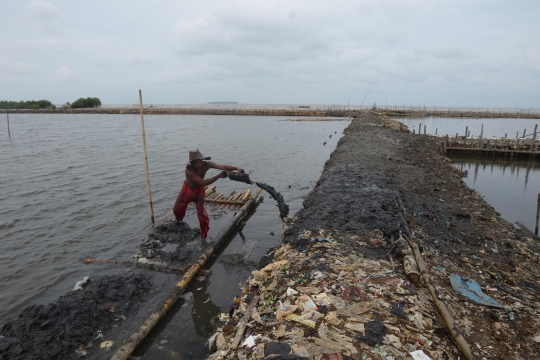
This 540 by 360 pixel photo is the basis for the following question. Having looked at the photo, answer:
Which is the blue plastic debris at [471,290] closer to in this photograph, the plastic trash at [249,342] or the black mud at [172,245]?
the plastic trash at [249,342]

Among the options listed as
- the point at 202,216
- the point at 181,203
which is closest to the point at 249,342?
the point at 202,216

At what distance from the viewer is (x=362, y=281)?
4.74 m

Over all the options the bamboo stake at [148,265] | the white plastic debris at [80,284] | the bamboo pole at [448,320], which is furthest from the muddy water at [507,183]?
the white plastic debris at [80,284]

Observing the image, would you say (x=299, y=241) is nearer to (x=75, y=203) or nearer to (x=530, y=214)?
(x=75, y=203)

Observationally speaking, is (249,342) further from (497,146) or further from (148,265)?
(497,146)

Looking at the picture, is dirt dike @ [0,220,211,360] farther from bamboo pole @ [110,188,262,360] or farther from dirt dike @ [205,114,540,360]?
dirt dike @ [205,114,540,360]

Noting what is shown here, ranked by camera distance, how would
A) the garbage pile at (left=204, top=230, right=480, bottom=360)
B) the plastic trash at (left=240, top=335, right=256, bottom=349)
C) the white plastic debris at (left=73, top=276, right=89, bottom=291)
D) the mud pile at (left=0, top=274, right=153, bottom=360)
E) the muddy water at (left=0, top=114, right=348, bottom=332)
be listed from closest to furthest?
the garbage pile at (left=204, top=230, right=480, bottom=360), the plastic trash at (left=240, top=335, right=256, bottom=349), the mud pile at (left=0, top=274, right=153, bottom=360), the white plastic debris at (left=73, top=276, right=89, bottom=291), the muddy water at (left=0, top=114, right=348, bottom=332)

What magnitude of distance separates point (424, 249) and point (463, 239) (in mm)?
1651

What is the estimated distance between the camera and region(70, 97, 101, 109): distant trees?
3307 inches

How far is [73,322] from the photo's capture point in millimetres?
4746

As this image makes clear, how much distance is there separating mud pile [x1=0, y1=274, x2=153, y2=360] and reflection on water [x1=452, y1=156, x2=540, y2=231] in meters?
12.8

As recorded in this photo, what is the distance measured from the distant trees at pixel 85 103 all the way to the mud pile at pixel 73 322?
95195mm

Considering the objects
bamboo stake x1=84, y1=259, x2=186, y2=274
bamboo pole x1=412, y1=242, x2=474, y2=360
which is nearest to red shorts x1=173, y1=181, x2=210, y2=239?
bamboo stake x1=84, y1=259, x2=186, y2=274

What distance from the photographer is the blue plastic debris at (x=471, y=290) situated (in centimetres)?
476
